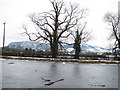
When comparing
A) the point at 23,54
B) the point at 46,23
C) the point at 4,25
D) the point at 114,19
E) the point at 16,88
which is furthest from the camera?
the point at 114,19

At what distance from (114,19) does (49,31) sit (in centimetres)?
1914

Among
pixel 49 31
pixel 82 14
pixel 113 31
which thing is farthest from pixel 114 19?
pixel 49 31

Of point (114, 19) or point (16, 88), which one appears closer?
point (16, 88)

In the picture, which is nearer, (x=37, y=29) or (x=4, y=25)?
(x=37, y=29)

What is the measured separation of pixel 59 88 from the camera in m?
6.58

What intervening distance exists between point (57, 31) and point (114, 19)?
18117mm

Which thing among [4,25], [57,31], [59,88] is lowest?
[59,88]

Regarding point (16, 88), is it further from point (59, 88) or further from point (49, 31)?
point (49, 31)

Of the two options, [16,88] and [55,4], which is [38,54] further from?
[16,88]

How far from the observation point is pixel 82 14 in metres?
31.7

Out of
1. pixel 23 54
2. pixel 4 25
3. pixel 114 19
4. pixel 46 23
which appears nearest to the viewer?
pixel 46 23

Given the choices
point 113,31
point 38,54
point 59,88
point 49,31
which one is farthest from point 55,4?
point 59,88

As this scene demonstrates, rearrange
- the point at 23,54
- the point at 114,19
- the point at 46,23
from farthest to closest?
1. the point at 114,19
2. the point at 23,54
3. the point at 46,23

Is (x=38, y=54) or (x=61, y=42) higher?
(x=61, y=42)
